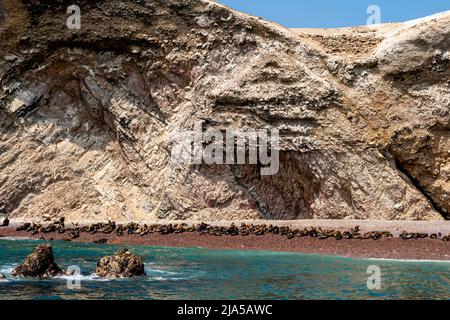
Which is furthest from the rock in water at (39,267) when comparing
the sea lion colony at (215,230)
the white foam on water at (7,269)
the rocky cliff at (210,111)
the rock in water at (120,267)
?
the rocky cliff at (210,111)

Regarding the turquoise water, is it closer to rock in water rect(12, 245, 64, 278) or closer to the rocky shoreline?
rock in water rect(12, 245, 64, 278)

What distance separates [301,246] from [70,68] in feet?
92.4

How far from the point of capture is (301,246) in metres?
28.1

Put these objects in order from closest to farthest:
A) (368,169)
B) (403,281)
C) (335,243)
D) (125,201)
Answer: (403,281)
(335,243)
(368,169)
(125,201)

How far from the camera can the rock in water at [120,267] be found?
56.1 ft

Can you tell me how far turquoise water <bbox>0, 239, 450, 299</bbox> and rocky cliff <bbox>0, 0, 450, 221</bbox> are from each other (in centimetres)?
1763

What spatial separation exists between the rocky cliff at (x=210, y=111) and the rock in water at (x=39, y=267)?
25.0 metres

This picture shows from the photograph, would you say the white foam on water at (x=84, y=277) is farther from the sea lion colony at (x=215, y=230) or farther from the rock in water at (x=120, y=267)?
the sea lion colony at (x=215, y=230)

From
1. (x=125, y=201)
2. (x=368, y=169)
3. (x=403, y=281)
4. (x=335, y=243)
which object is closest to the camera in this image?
(x=403, y=281)

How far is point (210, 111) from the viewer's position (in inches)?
1704

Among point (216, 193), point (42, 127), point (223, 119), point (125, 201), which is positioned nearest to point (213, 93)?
point (223, 119)

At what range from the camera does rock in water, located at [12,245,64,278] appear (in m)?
16.7

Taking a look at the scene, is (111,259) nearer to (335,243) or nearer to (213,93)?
(335,243)

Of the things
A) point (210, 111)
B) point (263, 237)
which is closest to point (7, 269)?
point (263, 237)
